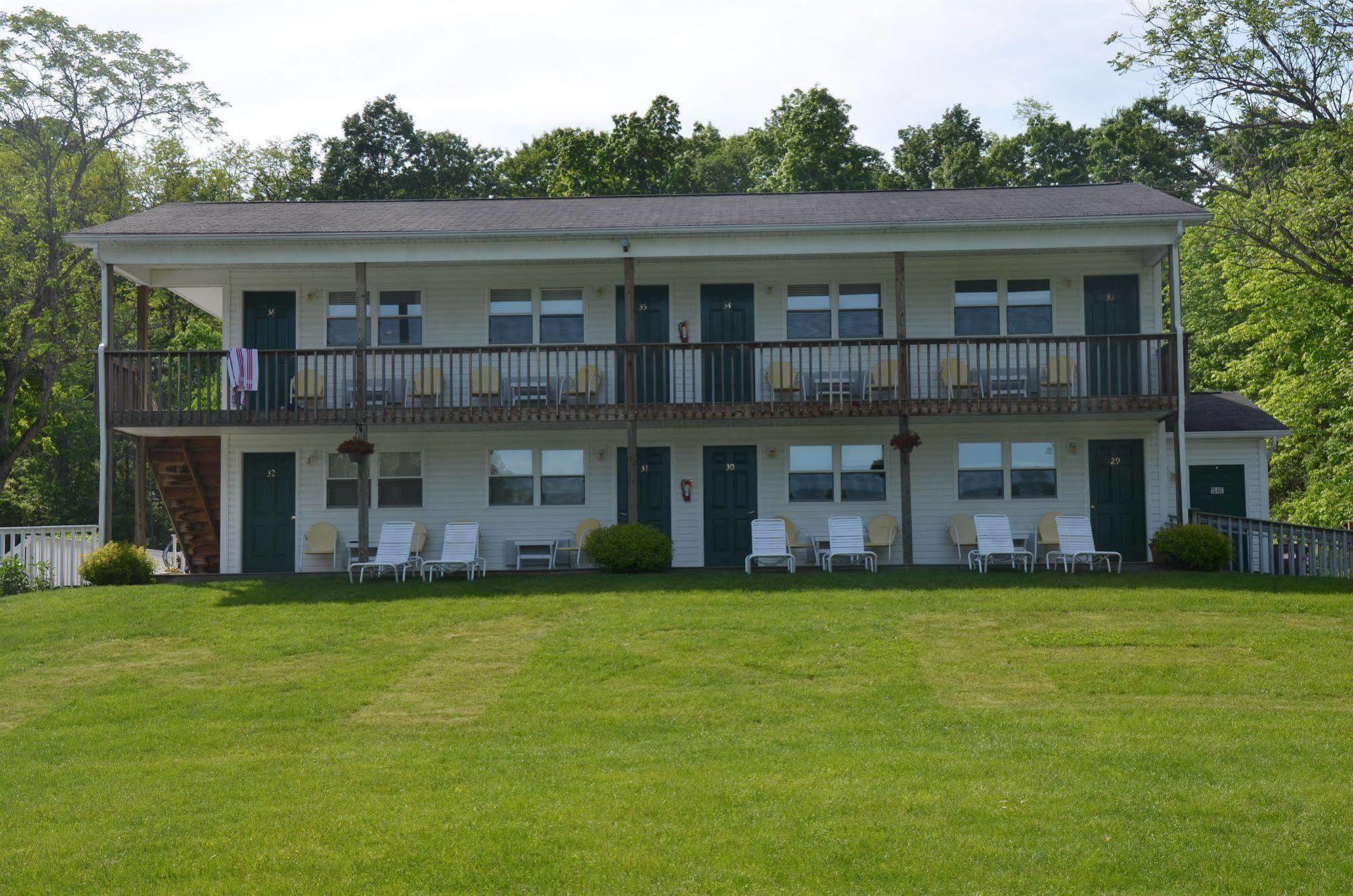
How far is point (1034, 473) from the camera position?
20609 mm

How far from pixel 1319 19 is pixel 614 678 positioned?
20367 millimetres

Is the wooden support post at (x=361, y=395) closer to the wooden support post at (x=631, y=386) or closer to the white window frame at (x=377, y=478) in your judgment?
the white window frame at (x=377, y=478)

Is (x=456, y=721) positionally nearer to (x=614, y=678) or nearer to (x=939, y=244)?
(x=614, y=678)

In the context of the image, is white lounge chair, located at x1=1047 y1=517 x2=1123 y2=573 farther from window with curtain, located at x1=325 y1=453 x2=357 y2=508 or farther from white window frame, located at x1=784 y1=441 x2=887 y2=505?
window with curtain, located at x1=325 y1=453 x2=357 y2=508

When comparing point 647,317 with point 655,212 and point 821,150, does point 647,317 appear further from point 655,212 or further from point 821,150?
point 821,150

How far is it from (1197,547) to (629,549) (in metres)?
8.64

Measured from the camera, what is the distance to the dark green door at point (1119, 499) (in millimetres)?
20516

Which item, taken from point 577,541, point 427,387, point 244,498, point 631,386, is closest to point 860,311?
point 631,386

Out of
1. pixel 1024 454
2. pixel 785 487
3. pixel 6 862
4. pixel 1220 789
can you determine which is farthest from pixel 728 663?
pixel 1024 454

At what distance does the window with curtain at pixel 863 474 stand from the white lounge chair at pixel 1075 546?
3125 millimetres

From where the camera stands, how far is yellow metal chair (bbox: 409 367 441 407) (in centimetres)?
1973

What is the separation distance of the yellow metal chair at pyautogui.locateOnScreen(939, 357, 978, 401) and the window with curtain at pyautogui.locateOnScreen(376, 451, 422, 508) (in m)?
9.20

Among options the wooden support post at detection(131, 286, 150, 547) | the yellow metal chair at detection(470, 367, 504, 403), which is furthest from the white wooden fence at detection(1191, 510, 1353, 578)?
the wooden support post at detection(131, 286, 150, 547)

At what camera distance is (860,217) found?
63.1 ft
